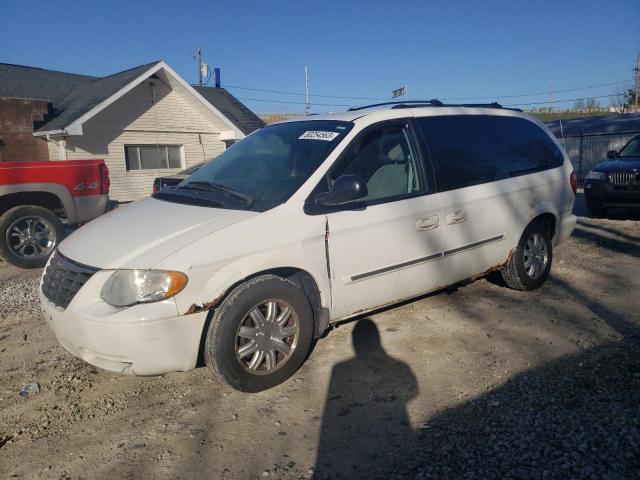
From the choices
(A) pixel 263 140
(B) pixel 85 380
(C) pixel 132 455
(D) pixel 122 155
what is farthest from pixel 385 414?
(D) pixel 122 155

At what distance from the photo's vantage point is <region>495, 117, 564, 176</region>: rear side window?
199 inches

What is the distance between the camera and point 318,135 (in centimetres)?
410

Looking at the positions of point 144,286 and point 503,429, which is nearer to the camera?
point 503,429

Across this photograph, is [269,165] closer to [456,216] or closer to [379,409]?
[456,216]

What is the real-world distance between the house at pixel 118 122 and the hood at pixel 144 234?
12952 mm

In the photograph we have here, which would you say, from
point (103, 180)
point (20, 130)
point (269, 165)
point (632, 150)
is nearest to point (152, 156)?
point (20, 130)

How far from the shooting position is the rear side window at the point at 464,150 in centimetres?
436

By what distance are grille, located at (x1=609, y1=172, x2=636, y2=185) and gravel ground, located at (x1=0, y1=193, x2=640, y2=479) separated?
553cm

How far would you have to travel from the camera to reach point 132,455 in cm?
286

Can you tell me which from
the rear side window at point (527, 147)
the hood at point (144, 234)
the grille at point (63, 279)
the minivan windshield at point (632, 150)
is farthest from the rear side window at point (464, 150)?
the minivan windshield at point (632, 150)

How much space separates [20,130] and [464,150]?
1591 centimetres

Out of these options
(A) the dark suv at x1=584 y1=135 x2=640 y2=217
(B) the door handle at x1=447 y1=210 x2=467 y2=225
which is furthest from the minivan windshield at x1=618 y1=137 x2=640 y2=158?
(B) the door handle at x1=447 y1=210 x2=467 y2=225

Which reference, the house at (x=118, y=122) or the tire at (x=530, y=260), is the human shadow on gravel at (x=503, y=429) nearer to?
the tire at (x=530, y=260)

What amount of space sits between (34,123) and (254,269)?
16203 mm
